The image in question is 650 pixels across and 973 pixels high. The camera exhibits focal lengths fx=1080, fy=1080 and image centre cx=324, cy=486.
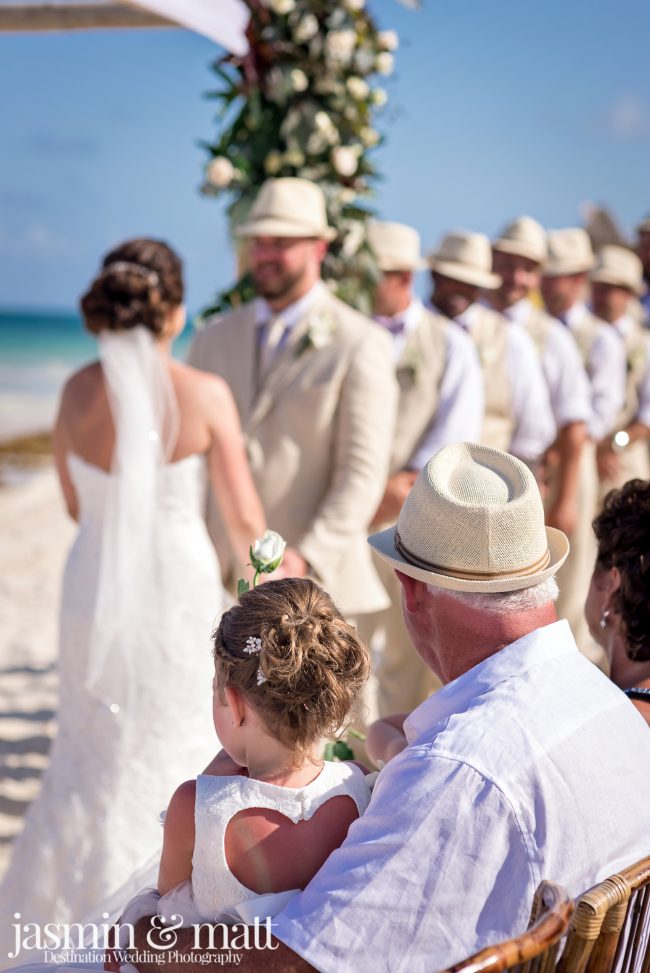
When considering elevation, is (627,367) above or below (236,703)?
below

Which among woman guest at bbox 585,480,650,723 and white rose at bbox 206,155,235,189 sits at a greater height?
white rose at bbox 206,155,235,189

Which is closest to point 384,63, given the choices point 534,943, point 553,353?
point 553,353

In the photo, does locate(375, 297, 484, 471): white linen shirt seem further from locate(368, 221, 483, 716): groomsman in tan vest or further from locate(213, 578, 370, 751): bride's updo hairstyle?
locate(213, 578, 370, 751): bride's updo hairstyle

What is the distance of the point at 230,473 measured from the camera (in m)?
3.92

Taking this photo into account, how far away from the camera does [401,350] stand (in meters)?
5.72

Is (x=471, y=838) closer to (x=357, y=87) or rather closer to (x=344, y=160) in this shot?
(x=344, y=160)

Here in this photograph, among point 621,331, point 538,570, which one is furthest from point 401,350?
point 538,570

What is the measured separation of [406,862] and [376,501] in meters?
2.96

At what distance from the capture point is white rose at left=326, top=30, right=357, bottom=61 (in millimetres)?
5211

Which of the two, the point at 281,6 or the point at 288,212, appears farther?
the point at 281,6

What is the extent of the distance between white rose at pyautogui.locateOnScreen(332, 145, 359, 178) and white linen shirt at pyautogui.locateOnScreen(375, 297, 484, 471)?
0.91 metres

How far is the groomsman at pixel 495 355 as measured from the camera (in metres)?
6.45

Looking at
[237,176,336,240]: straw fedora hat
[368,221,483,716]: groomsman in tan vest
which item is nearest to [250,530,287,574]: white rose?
[237,176,336,240]: straw fedora hat

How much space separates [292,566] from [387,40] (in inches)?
113
